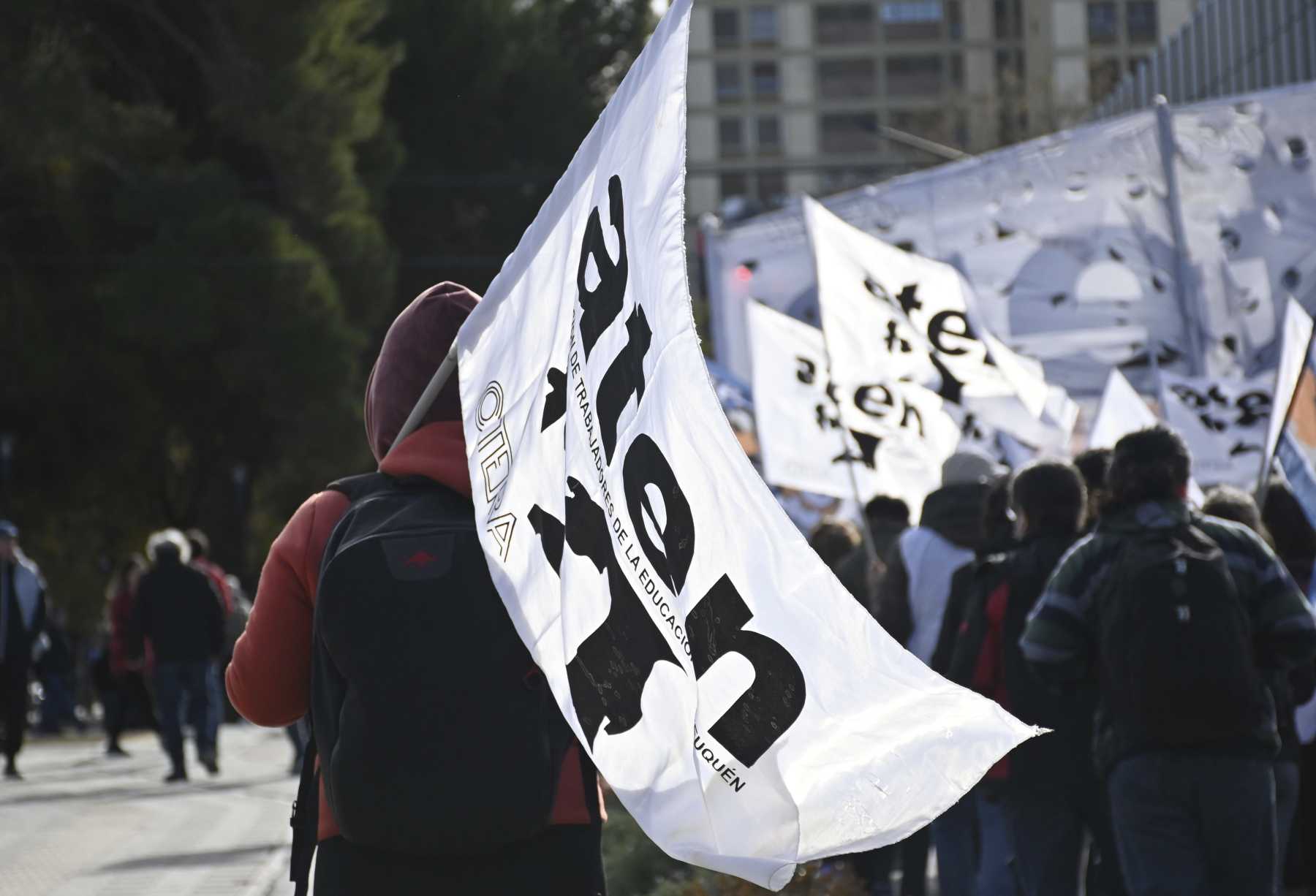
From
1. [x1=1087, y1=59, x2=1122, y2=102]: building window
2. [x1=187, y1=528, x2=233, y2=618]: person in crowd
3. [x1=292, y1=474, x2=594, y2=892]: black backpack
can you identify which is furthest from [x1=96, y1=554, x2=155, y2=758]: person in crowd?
[x1=1087, y1=59, x2=1122, y2=102]: building window

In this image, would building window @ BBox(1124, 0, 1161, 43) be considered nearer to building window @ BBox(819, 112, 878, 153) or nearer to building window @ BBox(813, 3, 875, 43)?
building window @ BBox(819, 112, 878, 153)

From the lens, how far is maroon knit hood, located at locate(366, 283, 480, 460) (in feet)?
11.5

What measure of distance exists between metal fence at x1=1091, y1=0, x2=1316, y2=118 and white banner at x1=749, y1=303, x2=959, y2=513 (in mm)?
21437

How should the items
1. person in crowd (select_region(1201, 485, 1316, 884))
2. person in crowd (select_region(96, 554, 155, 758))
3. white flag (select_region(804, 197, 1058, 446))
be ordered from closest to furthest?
1. person in crowd (select_region(1201, 485, 1316, 884))
2. white flag (select_region(804, 197, 1058, 446))
3. person in crowd (select_region(96, 554, 155, 758))

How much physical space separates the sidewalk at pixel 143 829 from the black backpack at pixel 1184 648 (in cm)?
423

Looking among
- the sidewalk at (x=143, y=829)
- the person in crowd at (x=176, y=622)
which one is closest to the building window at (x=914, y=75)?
the sidewalk at (x=143, y=829)

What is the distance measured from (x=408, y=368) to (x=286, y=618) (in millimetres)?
456

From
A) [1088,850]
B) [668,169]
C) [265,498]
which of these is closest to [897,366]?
[1088,850]

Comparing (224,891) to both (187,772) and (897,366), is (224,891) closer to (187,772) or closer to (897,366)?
(897,366)

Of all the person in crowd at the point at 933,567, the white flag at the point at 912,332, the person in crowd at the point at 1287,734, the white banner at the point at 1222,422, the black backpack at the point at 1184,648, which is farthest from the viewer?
the white banner at the point at 1222,422

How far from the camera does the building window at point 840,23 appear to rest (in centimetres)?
10150

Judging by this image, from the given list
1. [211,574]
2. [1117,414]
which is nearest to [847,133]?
[211,574]

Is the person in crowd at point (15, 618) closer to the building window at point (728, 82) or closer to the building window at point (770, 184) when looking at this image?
the building window at point (770, 184)

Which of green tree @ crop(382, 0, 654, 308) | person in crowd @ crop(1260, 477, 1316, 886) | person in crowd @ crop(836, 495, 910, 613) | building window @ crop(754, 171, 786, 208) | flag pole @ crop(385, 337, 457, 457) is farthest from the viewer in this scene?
building window @ crop(754, 171, 786, 208)
